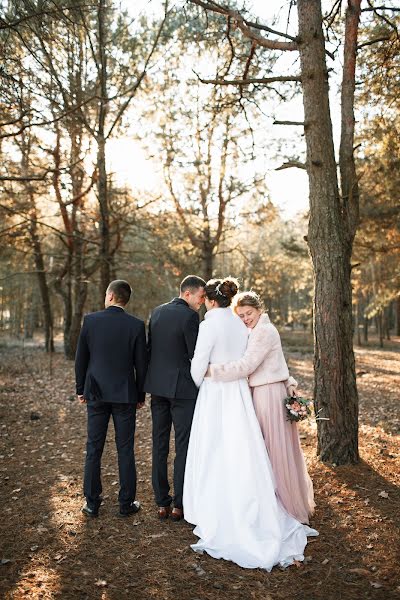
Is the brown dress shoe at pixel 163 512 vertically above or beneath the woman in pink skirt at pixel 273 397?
beneath

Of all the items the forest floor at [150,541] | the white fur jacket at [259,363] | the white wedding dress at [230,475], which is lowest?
the forest floor at [150,541]

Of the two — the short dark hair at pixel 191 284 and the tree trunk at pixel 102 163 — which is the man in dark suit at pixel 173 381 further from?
the tree trunk at pixel 102 163

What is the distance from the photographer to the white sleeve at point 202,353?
4582 mm

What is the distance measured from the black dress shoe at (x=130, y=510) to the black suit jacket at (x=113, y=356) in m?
1.17

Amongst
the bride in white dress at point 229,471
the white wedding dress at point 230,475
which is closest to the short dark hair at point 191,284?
the bride in white dress at point 229,471

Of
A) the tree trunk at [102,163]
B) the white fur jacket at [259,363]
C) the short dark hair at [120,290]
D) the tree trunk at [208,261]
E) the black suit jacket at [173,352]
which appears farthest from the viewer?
the tree trunk at [208,261]

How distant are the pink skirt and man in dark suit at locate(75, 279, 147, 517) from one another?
4.37 ft

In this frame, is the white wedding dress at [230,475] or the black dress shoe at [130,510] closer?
the white wedding dress at [230,475]

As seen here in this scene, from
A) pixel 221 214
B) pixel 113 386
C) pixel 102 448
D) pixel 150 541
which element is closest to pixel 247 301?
pixel 113 386

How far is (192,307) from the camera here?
4938 mm

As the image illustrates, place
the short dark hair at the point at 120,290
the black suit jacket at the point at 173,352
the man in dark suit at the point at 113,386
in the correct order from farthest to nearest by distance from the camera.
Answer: the short dark hair at the point at 120,290 → the man in dark suit at the point at 113,386 → the black suit jacket at the point at 173,352

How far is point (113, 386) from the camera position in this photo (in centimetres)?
479

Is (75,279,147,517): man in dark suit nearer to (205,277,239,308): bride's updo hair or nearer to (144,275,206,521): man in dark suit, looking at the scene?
(144,275,206,521): man in dark suit

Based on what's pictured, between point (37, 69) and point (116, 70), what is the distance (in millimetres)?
4166
